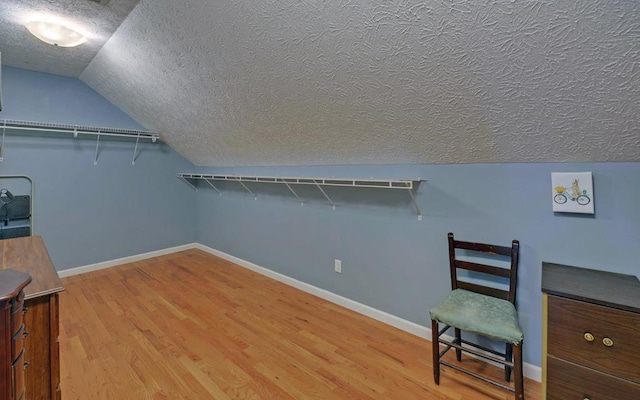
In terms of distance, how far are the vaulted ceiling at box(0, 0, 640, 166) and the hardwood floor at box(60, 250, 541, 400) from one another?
4.39ft

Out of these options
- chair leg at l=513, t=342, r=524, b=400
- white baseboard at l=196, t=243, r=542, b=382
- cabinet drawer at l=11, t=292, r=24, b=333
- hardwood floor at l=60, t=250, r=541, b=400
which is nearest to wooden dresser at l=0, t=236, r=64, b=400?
cabinet drawer at l=11, t=292, r=24, b=333

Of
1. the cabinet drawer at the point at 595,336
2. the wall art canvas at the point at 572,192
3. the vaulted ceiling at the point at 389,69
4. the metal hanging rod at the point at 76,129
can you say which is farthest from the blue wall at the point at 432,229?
the metal hanging rod at the point at 76,129

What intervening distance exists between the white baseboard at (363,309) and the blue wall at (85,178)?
1.54 m

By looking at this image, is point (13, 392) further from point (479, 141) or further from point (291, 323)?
point (479, 141)

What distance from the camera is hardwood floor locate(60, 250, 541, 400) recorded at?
66.6 inches

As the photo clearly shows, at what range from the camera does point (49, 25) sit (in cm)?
206

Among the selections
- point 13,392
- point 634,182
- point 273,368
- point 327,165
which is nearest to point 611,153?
point 634,182

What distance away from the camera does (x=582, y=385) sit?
1204 mm

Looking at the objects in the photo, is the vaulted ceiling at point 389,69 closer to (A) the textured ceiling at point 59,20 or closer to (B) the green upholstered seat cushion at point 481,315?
(A) the textured ceiling at point 59,20

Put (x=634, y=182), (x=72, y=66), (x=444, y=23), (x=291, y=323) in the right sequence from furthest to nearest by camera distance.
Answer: (x=72, y=66) → (x=291, y=323) → (x=634, y=182) → (x=444, y=23)

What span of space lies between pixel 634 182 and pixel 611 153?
18cm

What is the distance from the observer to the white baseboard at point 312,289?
2.17m

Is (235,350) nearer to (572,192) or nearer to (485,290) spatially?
(485,290)

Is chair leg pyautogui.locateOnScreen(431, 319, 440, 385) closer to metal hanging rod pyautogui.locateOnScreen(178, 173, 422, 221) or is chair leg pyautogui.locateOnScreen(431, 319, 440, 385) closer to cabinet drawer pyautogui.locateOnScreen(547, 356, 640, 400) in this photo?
cabinet drawer pyautogui.locateOnScreen(547, 356, 640, 400)
